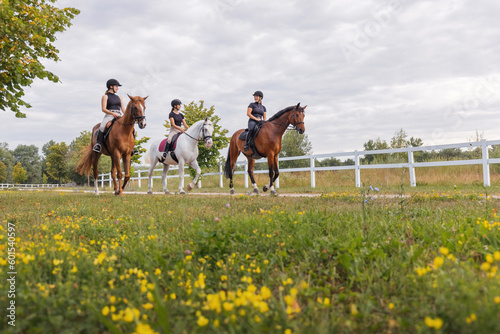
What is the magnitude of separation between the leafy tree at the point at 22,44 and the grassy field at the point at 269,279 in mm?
5703

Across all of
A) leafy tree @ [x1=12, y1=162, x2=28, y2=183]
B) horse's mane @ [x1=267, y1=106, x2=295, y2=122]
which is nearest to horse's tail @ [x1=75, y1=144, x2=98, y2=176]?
→ horse's mane @ [x1=267, y1=106, x2=295, y2=122]

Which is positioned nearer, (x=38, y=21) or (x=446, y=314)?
(x=446, y=314)

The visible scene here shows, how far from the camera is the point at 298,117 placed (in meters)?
10.1

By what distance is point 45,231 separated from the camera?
14.5 ft

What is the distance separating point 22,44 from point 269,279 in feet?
29.9

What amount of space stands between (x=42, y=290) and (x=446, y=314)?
8.51 feet

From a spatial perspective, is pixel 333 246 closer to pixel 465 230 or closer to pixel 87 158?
pixel 465 230

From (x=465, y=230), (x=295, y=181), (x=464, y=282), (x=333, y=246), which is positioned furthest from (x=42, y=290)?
(x=295, y=181)

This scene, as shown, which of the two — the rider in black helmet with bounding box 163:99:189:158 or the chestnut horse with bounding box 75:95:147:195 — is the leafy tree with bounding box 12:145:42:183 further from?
the chestnut horse with bounding box 75:95:147:195

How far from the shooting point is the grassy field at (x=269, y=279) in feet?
6.57

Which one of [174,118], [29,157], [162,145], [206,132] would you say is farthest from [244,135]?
[29,157]

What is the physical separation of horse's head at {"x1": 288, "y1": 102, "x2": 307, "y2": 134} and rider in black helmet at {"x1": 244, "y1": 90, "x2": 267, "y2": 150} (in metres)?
1.37

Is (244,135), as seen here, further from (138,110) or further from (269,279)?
(269,279)

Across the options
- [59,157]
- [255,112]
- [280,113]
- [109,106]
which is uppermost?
[59,157]
